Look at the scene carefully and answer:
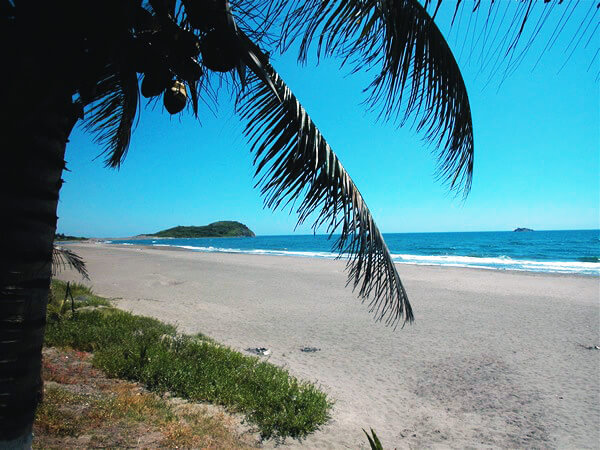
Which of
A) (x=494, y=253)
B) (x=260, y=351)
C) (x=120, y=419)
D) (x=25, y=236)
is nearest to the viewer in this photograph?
(x=25, y=236)

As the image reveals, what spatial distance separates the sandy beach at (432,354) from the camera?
4566 millimetres

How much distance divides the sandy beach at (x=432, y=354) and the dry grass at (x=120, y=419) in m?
1.13

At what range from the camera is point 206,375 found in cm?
475

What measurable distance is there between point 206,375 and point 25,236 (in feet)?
12.9

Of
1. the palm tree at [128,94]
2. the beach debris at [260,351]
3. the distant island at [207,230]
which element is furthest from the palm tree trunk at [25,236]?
the distant island at [207,230]

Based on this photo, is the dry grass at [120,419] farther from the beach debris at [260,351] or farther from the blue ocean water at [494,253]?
the beach debris at [260,351]

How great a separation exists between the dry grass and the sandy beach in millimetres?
1127

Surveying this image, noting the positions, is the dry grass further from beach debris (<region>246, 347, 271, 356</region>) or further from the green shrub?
beach debris (<region>246, 347, 271, 356</region>)

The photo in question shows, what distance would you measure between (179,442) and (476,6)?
3.93 meters

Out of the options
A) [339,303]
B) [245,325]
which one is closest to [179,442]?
[245,325]

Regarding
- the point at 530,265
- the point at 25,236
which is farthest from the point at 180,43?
the point at 530,265

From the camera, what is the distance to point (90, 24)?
4.74 feet

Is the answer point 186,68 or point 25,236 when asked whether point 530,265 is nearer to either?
point 186,68

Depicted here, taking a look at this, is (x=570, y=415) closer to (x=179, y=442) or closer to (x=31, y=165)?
(x=179, y=442)
